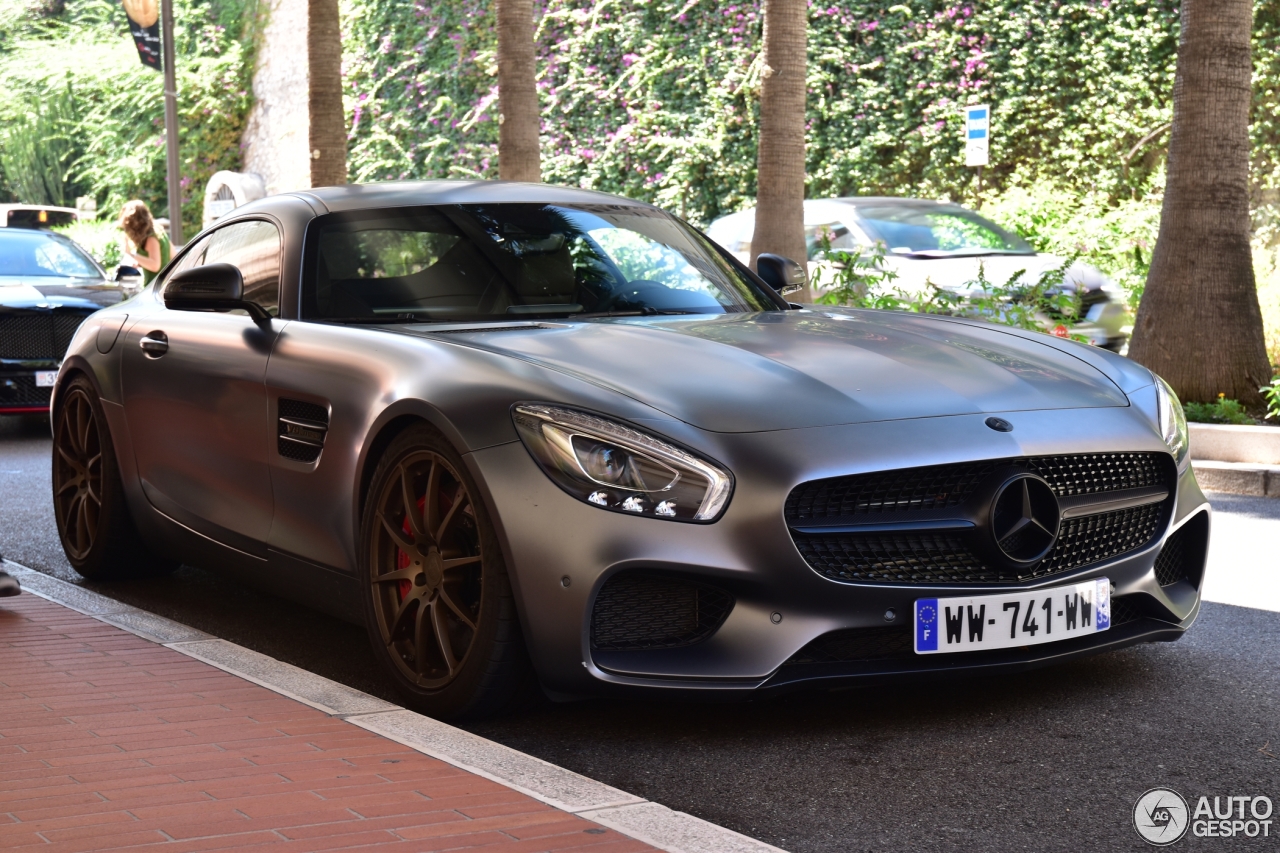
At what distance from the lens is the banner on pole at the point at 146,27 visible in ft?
A: 68.1

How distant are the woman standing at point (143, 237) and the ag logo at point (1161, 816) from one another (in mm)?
11373

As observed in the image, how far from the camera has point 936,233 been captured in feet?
47.6

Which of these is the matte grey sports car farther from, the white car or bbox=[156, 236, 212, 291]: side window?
the white car

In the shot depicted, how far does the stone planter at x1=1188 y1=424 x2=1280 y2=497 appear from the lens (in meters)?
8.30

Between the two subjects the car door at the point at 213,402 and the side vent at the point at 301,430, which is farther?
the car door at the point at 213,402

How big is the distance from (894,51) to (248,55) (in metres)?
19.0

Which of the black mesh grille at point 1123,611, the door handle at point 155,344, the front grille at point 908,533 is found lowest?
the black mesh grille at point 1123,611

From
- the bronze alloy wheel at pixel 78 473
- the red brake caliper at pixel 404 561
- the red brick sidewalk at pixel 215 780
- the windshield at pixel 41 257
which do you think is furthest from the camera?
the windshield at pixel 41 257

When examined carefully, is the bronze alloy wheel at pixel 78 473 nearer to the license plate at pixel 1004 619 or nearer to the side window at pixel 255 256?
the side window at pixel 255 256

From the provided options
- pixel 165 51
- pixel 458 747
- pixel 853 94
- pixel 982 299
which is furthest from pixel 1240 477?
pixel 165 51

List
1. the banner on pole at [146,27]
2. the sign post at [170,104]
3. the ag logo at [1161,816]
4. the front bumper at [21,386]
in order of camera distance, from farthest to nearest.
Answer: the banner on pole at [146,27]
the sign post at [170,104]
the front bumper at [21,386]
the ag logo at [1161,816]

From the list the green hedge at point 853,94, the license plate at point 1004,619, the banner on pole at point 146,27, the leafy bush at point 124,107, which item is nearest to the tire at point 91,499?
the license plate at point 1004,619

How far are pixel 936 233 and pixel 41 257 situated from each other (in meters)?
7.97

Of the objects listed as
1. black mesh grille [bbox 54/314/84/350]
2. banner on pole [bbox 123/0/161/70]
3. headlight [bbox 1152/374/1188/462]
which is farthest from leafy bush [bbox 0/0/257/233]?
headlight [bbox 1152/374/1188/462]
